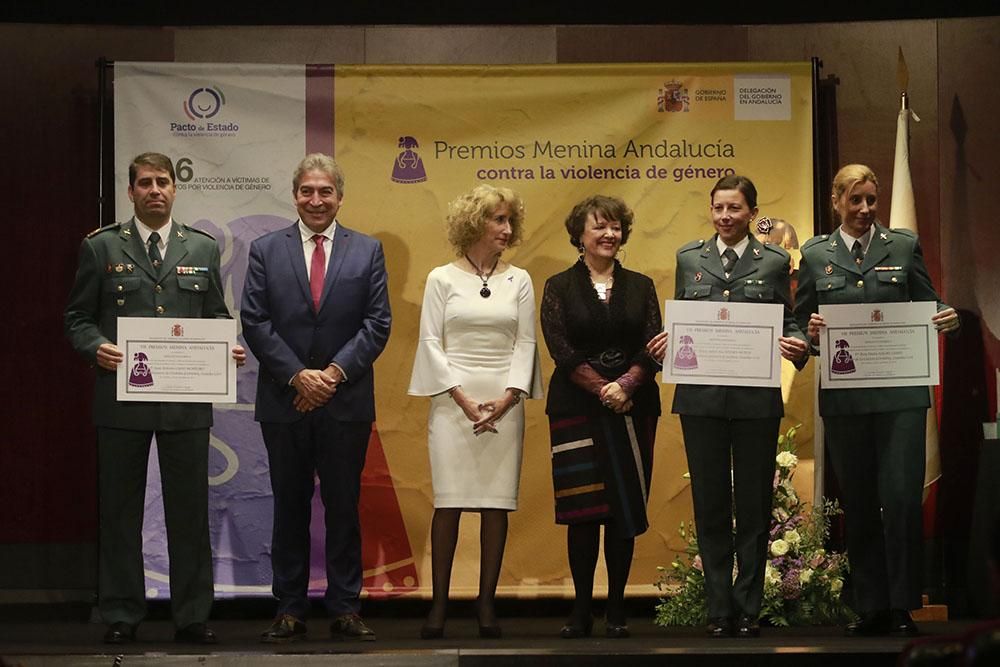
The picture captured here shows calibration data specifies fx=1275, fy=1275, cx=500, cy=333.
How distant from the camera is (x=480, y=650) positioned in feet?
14.4

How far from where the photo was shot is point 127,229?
4.94 m

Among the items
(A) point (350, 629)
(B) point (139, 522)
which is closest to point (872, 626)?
(A) point (350, 629)

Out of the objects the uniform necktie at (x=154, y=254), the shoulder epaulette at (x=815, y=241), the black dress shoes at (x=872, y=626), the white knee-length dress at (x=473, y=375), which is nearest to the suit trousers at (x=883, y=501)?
the black dress shoes at (x=872, y=626)

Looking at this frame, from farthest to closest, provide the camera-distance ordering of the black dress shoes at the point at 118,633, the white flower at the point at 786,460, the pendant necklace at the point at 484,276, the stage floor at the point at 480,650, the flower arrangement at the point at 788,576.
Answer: the white flower at the point at 786,460 → the flower arrangement at the point at 788,576 → the pendant necklace at the point at 484,276 → the black dress shoes at the point at 118,633 → the stage floor at the point at 480,650

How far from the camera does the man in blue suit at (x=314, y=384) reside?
4867 millimetres

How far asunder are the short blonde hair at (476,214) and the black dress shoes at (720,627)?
1659 mm

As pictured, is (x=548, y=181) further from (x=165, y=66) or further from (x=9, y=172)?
(x=9, y=172)

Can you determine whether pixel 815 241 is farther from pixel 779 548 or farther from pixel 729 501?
pixel 779 548

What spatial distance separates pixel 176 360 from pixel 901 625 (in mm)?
2900

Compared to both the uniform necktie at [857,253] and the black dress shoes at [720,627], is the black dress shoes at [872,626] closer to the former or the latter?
the black dress shoes at [720,627]

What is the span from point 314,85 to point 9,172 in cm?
157

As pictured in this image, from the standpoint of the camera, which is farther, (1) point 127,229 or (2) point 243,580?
(2) point 243,580

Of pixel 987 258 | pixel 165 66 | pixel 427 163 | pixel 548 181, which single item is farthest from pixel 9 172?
pixel 987 258

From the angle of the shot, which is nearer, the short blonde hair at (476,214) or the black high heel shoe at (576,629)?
the black high heel shoe at (576,629)
